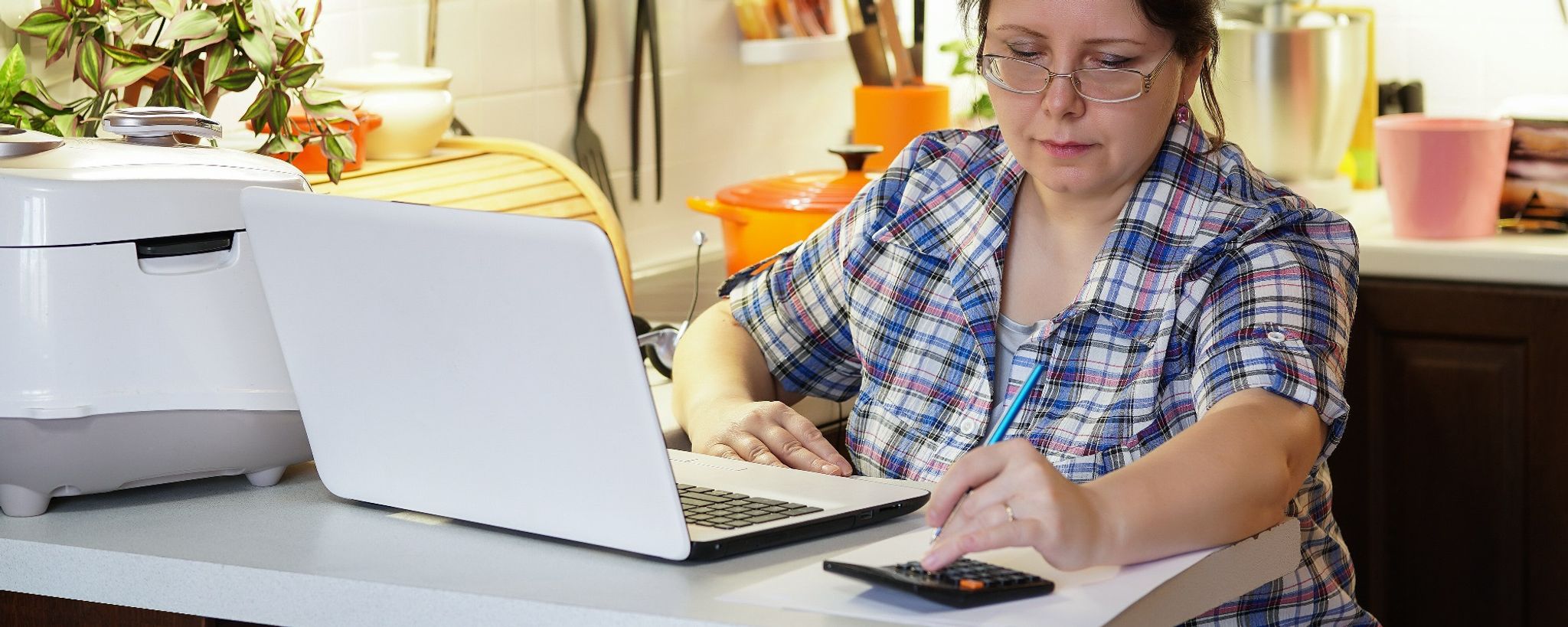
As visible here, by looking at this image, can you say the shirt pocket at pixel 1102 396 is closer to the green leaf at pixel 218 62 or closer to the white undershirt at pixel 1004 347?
the white undershirt at pixel 1004 347

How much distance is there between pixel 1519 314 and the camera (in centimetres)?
222

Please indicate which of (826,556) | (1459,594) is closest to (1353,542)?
(1459,594)

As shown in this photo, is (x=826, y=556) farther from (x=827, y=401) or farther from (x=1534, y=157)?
(x=1534, y=157)

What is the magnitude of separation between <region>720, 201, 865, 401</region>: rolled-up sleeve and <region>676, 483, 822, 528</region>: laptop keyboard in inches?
19.9

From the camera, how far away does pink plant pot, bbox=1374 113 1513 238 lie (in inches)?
89.7

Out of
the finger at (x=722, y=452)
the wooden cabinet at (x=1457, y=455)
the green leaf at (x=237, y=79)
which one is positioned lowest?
the wooden cabinet at (x=1457, y=455)

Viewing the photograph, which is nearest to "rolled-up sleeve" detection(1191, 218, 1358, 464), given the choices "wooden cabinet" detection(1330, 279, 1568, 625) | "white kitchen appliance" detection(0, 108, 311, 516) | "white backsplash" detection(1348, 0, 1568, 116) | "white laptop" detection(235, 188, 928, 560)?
"white laptop" detection(235, 188, 928, 560)

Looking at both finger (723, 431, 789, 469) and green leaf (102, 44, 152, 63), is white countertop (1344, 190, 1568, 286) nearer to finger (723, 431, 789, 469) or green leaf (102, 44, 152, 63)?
finger (723, 431, 789, 469)

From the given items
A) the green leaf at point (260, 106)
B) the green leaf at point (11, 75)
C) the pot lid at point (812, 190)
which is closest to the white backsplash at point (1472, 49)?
the pot lid at point (812, 190)

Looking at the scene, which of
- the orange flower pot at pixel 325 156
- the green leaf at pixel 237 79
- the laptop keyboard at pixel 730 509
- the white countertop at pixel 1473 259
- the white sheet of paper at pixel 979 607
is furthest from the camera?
the white countertop at pixel 1473 259

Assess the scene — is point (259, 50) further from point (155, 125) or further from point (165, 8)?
point (155, 125)

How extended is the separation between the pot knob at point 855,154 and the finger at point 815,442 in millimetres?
574

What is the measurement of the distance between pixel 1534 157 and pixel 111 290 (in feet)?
6.23

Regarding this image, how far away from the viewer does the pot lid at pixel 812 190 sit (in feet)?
6.05
